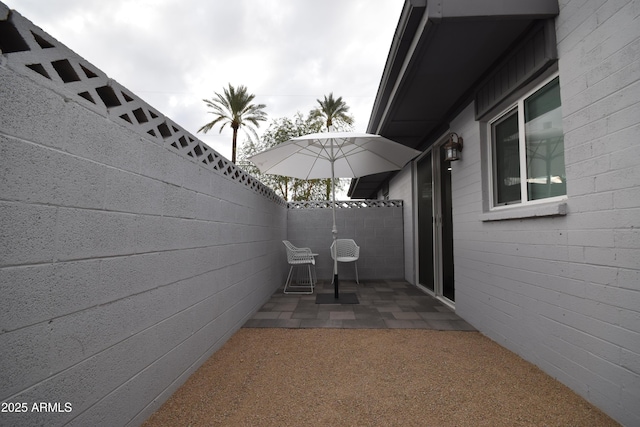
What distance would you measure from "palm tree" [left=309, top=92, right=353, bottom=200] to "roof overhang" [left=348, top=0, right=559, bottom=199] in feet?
32.7

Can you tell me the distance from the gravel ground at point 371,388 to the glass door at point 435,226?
1429 mm

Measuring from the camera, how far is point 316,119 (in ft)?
43.6

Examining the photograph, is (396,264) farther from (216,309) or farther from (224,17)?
(224,17)

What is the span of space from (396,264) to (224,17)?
5.65 metres

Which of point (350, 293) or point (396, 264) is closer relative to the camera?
point (350, 293)

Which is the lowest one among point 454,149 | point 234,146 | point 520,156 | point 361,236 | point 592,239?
point 361,236

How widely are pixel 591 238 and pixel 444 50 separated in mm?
1748

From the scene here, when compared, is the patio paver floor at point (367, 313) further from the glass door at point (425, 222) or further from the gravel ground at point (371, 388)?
the gravel ground at point (371, 388)

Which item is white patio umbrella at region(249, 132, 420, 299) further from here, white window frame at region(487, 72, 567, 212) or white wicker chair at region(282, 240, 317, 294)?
white window frame at region(487, 72, 567, 212)

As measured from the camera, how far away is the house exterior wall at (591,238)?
1396 mm

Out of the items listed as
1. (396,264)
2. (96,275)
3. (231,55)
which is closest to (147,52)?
(231,55)

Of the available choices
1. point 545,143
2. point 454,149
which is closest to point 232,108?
point 454,149

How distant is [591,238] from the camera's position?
1.61 m

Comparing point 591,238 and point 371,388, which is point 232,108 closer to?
point 371,388
